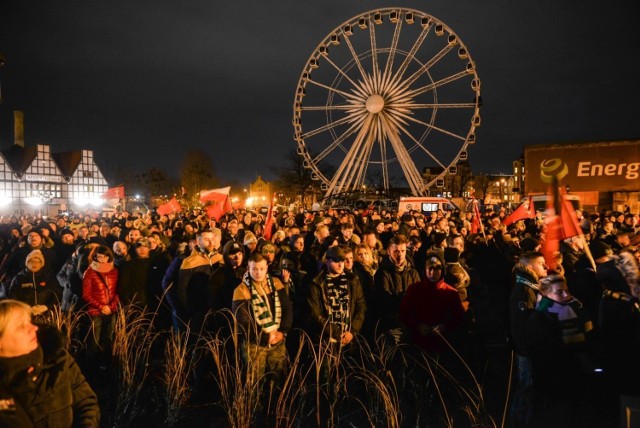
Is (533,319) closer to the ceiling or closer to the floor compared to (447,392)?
closer to the ceiling

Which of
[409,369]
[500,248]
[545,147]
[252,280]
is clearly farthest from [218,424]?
[545,147]

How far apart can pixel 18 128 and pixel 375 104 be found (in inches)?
2297

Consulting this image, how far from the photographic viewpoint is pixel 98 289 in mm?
6145

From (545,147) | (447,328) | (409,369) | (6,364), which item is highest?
(545,147)

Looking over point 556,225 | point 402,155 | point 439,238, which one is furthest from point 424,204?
point 556,225

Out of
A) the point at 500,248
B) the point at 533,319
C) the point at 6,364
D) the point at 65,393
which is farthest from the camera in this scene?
the point at 500,248

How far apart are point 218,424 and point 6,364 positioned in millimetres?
2541

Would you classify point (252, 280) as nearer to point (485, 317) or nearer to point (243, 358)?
point (243, 358)

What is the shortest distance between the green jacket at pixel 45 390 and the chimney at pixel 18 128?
241ft

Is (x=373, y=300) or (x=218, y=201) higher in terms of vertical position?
(x=218, y=201)

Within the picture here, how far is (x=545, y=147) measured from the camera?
25.6 m

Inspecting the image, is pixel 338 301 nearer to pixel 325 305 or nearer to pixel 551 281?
pixel 325 305

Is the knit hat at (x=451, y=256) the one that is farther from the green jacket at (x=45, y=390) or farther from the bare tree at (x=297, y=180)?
the bare tree at (x=297, y=180)

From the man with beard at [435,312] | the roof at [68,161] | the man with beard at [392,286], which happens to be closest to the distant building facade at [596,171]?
the man with beard at [392,286]
